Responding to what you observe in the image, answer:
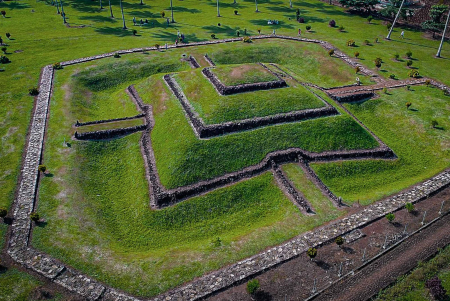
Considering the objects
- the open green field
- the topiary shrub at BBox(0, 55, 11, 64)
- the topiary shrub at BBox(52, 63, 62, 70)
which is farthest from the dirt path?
the topiary shrub at BBox(0, 55, 11, 64)

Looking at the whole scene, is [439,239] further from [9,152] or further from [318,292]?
[9,152]

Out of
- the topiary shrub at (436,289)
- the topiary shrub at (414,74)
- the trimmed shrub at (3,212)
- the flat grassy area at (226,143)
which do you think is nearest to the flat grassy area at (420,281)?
the topiary shrub at (436,289)

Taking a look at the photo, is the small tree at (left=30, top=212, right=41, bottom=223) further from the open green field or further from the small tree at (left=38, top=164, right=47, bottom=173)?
the small tree at (left=38, top=164, right=47, bottom=173)

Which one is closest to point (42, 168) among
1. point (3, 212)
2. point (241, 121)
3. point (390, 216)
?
point (3, 212)

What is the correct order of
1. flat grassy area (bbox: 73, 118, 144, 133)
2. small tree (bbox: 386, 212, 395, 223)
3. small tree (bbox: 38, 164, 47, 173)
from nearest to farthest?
small tree (bbox: 386, 212, 395, 223), small tree (bbox: 38, 164, 47, 173), flat grassy area (bbox: 73, 118, 144, 133)

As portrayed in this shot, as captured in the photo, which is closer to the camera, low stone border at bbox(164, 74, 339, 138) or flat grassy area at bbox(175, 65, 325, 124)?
low stone border at bbox(164, 74, 339, 138)

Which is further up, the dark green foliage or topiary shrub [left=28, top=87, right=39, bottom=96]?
the dark green foliage

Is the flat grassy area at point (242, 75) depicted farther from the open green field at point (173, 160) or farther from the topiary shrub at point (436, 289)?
the topiary shrub at point (436, 289)
